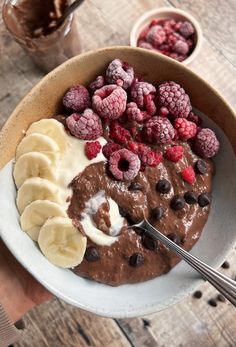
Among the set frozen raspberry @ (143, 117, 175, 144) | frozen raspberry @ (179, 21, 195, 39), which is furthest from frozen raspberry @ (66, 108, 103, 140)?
frozen raspberry @ (179, 21, 195, 39)

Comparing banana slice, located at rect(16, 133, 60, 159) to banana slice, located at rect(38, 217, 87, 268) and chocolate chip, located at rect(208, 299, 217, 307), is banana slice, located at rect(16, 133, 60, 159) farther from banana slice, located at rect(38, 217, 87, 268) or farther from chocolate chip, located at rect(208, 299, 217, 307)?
chocolate chip, located at rect(208, 299, 217, 307)

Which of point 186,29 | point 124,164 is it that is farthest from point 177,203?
point 186,29

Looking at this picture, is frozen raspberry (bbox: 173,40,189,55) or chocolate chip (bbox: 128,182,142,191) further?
frozen raspberry (bbox: 173,40,189,55)

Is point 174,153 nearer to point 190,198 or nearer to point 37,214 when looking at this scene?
point 190,198

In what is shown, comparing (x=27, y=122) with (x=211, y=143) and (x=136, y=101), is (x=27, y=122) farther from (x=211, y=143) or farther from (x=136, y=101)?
(x=211, y=143)

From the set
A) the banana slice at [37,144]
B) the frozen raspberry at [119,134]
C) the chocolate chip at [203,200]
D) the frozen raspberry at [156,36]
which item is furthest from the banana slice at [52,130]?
the frozen raspberry at [156,36]

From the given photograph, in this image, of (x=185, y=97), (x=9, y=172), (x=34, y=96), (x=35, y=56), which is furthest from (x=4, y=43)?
(x=185, y=97)
